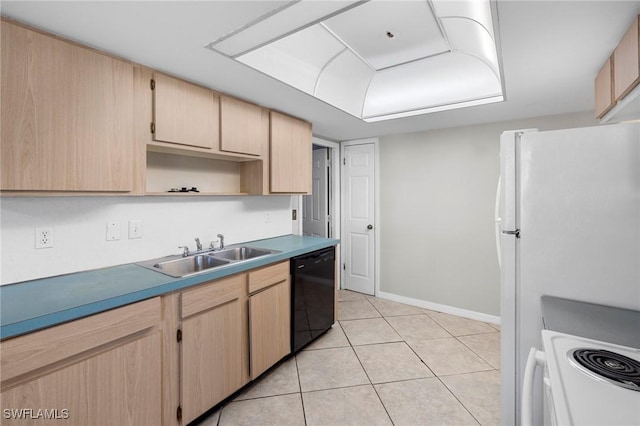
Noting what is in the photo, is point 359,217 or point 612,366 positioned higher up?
point 359,217

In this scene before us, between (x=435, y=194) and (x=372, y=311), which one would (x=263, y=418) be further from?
(x=435, y=194)

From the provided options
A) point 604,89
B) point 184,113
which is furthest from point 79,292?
point 604,89

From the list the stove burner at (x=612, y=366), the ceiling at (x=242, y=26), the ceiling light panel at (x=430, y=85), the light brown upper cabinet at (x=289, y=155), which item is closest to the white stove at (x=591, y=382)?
the stove burner at (x=612, y=366)

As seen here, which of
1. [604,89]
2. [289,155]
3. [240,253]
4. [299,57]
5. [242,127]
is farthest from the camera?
[289,155]

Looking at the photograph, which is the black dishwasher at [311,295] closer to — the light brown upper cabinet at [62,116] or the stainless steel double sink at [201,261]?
the stainless steel double sink at [201,261]

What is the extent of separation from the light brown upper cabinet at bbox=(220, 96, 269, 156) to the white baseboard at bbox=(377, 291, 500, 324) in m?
2.62

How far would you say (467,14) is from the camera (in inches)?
67.9

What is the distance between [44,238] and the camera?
160 cm

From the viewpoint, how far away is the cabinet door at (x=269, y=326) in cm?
210

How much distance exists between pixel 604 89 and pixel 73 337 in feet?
10.1

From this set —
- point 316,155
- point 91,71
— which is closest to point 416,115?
point 316,155

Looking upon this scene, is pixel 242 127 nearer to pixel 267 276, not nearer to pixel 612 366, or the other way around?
pixel 267 276

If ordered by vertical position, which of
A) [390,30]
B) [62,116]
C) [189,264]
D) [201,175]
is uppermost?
[390,30]

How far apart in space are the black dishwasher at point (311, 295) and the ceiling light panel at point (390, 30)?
1.75 meters
